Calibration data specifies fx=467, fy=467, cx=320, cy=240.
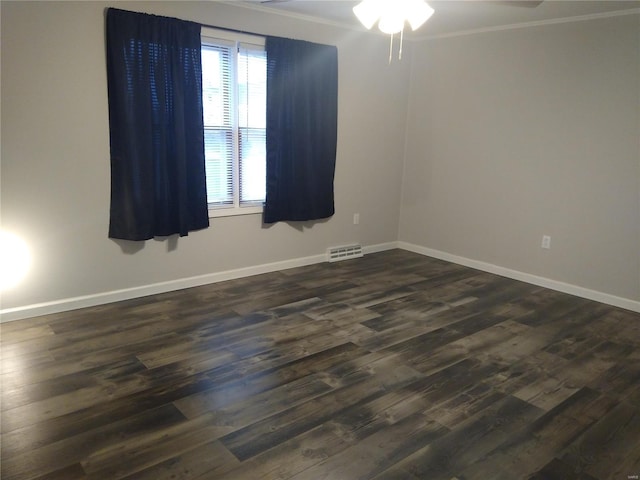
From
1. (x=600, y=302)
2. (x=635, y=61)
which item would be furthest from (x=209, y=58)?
(x=600, y=302)

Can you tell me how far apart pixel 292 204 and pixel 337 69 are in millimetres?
1405

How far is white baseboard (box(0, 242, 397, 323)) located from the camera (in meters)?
3.32

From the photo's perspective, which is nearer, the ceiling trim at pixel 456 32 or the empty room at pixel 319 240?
the empty room at pixel 319 240

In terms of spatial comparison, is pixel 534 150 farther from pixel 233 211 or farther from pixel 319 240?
pixel 233 211

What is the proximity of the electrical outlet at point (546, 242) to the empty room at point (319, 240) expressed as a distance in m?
0.05

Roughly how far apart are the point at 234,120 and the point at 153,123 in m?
0.77

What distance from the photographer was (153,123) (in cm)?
354

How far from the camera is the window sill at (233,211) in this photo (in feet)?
13.5

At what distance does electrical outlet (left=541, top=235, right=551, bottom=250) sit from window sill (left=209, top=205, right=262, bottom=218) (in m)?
2.70

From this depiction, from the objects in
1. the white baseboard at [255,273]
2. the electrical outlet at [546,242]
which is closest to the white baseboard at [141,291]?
the white baseboard at [255,273]

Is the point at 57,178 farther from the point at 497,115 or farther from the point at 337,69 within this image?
the point at 497,115

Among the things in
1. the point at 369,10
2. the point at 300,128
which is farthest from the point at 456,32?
the point at 369,10

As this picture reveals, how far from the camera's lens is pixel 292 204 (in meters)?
4.55

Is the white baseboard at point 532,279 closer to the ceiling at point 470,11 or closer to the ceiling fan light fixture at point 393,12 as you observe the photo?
the ceiling at point 470,11
